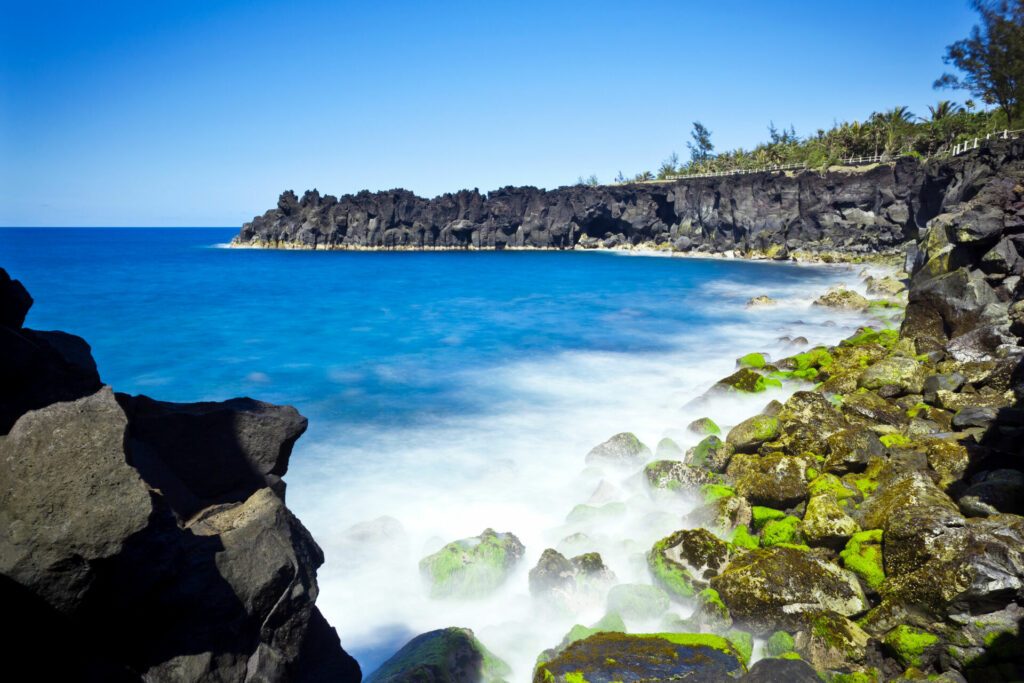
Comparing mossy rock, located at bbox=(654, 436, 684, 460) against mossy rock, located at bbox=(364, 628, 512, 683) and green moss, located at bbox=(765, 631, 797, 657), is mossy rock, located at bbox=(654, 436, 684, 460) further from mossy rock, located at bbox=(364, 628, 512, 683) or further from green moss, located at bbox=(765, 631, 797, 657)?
mossy rock, located at bbox=(364, 628, 512, 683)

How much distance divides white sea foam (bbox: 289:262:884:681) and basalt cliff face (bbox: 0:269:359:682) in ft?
10.6

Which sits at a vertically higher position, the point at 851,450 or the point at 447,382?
the point at 851,450

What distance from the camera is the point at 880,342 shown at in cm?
1700

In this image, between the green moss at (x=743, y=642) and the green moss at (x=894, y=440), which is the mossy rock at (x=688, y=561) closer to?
the green moss at (x=743, y=642)

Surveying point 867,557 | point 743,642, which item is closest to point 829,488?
point 867,557

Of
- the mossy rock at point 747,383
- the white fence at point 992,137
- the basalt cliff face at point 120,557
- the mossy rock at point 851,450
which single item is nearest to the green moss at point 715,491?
the mossy rock at point 851,450

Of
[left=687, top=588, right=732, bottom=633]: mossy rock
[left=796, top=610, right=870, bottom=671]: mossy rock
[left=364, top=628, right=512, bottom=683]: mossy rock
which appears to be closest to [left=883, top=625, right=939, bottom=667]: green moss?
[left=796, top=610, right=870, bottom=671]: mossy rock

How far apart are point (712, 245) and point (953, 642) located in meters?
76.3

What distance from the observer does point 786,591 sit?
611cm

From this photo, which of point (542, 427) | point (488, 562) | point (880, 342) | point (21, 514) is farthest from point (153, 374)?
point (880, 342)

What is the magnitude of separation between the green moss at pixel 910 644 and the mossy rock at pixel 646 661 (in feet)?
5.79

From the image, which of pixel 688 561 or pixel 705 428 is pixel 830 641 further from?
pixel 705 428

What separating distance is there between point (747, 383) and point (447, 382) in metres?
10.7

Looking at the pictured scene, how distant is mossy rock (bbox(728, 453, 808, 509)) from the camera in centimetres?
821
